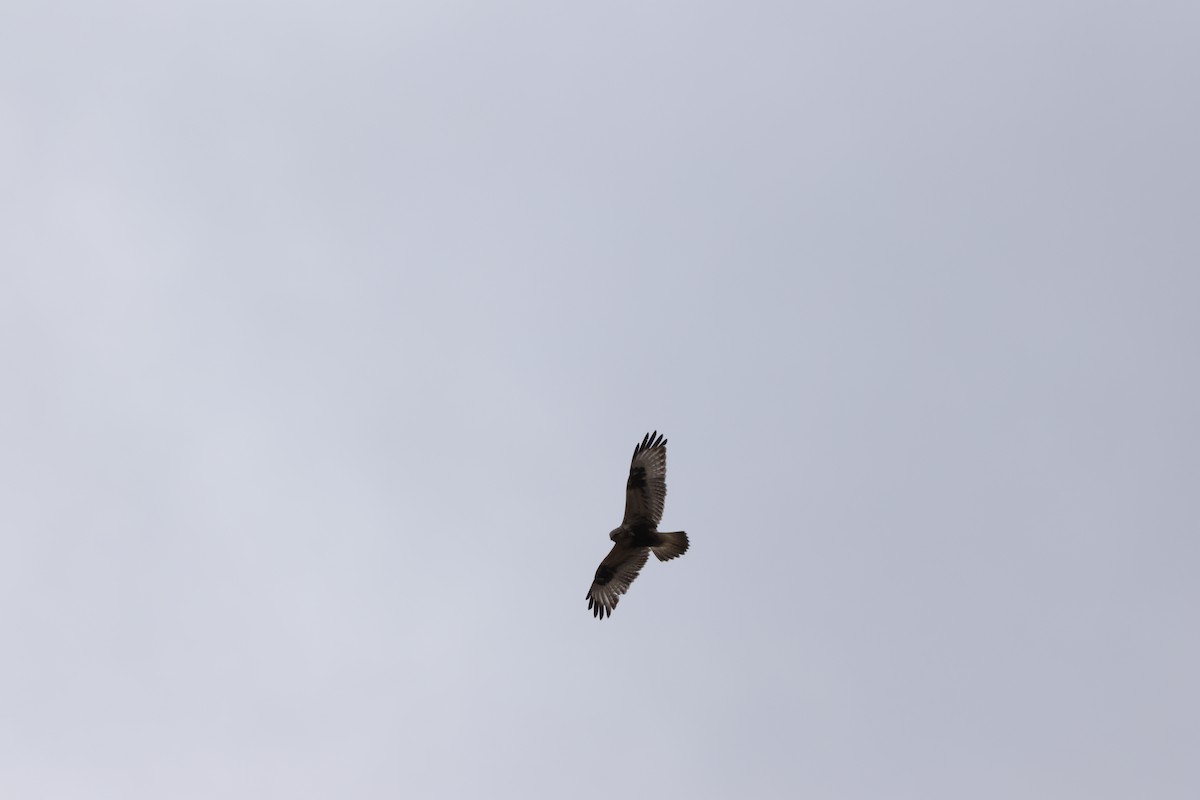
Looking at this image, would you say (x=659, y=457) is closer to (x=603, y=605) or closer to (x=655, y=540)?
(x=655, y=540)

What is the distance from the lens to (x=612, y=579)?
33844 millimetres

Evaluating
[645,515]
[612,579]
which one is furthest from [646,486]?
[612,579]

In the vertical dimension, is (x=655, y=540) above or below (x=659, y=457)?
below

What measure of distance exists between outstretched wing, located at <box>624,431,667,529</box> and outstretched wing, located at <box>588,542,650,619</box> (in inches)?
56.3

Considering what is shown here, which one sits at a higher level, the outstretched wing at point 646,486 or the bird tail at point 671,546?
the outstretched wing at point 646,486

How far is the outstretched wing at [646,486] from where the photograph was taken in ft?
105

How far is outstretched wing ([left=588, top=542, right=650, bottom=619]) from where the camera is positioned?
3316 cm

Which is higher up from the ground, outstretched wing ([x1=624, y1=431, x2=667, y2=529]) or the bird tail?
outstretched wing ([x1=624, y1=431, x2=667, y2=529])

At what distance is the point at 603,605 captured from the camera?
33812 millimetres

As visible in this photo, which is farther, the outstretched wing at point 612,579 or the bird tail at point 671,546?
the outstretched wing at point 612,579

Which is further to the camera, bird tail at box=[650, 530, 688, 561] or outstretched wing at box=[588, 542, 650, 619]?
outstretched wing at box=[588, 542, 650, 619]

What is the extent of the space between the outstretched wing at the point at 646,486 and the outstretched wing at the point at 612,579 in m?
1.43

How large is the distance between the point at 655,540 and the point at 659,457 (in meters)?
2.27

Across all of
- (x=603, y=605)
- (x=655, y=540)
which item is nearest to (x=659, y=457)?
(x=655, y=540)
